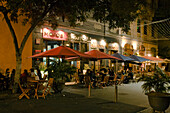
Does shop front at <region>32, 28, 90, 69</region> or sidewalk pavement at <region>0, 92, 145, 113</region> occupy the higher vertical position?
shop front at <region>32, 28, 90, 69</region>

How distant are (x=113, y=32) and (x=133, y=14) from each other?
43.9 ft

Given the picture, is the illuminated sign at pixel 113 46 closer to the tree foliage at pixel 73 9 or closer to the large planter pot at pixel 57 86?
the tree foliage at pixel 73 9

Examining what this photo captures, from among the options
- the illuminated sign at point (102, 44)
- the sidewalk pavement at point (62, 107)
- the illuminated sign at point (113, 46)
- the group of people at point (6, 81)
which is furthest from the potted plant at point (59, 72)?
the illuminated sign at point (113, 46)

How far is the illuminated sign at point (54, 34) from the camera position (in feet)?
53.5

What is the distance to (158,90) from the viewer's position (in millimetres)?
6867

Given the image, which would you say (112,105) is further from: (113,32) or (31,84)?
(113,32)

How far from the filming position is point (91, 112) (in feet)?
23.5

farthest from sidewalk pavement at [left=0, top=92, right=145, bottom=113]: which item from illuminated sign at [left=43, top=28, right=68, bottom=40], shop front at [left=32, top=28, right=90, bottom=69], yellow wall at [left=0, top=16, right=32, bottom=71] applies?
illuminated sign at [left=43, top=28, right=68, bottom=40]

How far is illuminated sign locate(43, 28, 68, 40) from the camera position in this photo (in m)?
16.3

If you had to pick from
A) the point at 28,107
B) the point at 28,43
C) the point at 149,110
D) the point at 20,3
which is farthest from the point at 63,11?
the point at 149,110

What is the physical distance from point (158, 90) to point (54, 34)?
1186cm

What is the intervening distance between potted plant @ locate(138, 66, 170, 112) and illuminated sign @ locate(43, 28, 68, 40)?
10972mm

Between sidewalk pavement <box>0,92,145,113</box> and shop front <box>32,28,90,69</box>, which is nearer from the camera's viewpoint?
sidewalk pavement <box>0,92,145,113</box>

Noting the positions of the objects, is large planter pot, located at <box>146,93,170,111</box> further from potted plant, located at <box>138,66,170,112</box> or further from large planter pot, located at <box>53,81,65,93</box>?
large planter pot, located at <box>53,81,65,93</box>
